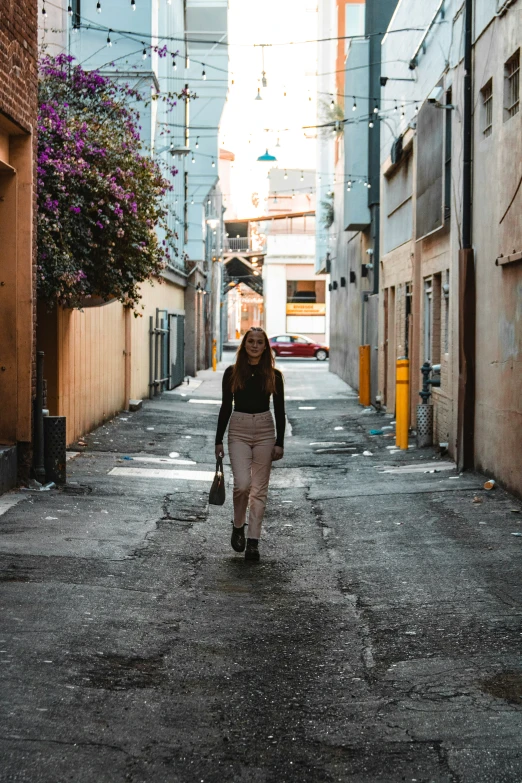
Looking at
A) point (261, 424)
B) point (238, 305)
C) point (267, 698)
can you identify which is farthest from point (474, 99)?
point (238, 305)

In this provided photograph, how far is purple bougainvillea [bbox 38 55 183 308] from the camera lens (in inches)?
551

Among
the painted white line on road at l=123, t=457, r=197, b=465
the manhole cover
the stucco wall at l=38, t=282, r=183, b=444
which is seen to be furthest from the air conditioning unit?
the manhole cover

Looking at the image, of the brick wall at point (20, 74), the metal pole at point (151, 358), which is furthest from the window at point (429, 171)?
the metal pole at point (151, 358)

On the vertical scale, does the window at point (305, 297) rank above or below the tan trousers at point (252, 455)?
above

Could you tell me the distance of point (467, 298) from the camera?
45.9 ft

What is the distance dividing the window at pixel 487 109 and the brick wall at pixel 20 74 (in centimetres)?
544

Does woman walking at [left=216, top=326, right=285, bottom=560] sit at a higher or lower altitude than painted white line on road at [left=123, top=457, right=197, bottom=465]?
higher

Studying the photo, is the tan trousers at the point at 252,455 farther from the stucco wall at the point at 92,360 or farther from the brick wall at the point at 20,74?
the stucco wall at the point at 92,360

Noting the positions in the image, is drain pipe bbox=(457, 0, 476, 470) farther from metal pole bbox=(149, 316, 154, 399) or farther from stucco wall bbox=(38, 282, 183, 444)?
metal pole bbox=(149, 316, 154, 399)

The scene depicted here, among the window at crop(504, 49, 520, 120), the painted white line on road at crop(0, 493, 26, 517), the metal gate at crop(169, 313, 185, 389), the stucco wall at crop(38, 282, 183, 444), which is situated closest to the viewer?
the painted white line on road at crop(0, 493, 26, 517)

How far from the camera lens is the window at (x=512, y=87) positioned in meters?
12.2

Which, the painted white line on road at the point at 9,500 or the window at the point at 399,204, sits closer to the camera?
the painted white line on road at the point at 9,500

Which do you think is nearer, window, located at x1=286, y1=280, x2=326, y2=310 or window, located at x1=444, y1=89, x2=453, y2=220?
window, located at x1=444, y1=89, x2=453, y2=220

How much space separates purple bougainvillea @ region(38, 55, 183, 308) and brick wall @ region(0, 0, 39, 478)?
178 cm
